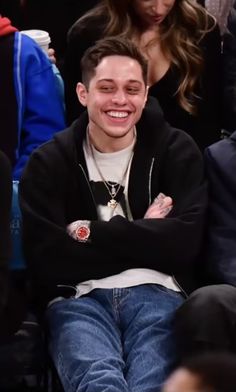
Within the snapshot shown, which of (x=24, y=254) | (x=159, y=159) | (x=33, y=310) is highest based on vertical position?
(x=159, y=159)

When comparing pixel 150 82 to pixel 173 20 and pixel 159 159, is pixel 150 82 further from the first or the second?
pixel 159 159

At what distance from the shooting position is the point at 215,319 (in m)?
1.89

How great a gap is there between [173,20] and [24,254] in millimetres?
906

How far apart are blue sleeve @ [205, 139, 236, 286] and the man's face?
0.24m

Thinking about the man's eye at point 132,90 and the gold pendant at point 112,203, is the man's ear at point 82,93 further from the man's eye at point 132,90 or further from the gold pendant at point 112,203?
the gold pendant at point 112,203

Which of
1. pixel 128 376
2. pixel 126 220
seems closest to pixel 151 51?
pixel 126 220

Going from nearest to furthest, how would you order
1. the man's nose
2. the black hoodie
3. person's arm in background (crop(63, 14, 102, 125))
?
1. the black hoodie
2. the man's nose
3. person's arm in background (crop(63, 14, 102, 125))

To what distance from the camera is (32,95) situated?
2574mm

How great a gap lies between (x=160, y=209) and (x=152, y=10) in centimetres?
70

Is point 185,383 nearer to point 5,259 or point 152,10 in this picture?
point 5,259

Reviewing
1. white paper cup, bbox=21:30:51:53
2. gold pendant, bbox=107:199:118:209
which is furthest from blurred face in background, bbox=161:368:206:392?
white paper cup, bbox=21:30:51:53

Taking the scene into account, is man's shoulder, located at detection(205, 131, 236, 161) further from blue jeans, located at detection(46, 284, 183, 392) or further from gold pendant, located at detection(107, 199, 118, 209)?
blue jeans, located at detection(46, 284, 183, 392)

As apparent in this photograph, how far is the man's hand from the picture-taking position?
222cm

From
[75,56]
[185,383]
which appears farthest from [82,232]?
[185,383]
